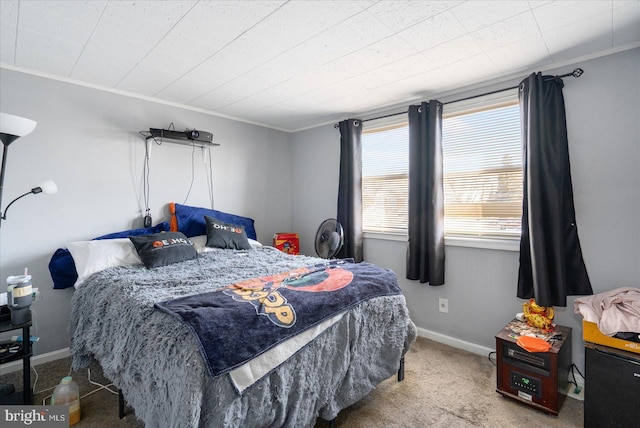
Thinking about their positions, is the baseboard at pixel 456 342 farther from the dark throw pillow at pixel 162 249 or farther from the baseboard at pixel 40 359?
the baseboard at pixel 40 359

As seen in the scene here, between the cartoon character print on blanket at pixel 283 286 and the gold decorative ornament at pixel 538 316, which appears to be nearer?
the cartoon character print on blanket at pixel 283 286

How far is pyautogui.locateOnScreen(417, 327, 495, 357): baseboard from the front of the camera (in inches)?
100

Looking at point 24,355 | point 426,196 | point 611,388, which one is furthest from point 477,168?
point 24,355

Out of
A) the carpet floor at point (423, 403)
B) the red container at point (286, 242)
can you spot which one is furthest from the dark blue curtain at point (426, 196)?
the red container at point (286, 242)

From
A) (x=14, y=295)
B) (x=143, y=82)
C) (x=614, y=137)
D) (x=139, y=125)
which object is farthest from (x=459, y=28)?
(x=14, y=295)

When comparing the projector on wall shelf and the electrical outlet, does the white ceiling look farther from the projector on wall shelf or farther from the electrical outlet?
the electrical outlet

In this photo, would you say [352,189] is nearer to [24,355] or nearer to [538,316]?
[538,316]

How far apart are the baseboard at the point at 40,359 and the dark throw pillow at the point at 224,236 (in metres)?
1.41

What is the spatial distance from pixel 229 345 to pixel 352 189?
2412mm

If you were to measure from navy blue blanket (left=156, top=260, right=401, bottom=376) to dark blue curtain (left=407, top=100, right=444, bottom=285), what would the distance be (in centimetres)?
85

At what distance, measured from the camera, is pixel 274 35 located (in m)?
1.85

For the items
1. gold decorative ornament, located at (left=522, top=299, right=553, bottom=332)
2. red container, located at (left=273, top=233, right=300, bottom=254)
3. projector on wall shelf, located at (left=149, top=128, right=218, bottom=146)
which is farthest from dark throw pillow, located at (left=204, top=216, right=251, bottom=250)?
gold decorative ornament, located at (left=522, top=299, right=553, bottom=332)

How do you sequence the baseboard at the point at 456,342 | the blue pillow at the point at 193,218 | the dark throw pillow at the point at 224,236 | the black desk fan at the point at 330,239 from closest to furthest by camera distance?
the baseboard at the point at 456,342
the black desk fan at the point at 330,239
the dark throw pillow at the point at 224,236
the blue pillow at the point at 193,218

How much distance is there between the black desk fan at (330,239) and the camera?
2852 mm
